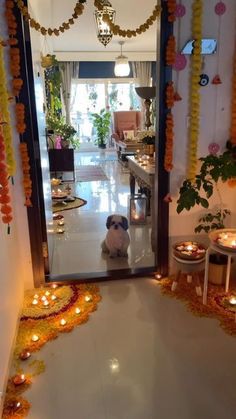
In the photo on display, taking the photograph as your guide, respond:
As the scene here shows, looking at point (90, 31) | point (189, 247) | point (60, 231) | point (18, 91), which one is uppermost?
point (90, 31)

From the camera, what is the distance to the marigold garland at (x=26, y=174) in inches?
91.7

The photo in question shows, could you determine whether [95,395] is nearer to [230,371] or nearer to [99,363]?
[99,363]

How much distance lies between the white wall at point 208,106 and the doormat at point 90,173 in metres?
3.83

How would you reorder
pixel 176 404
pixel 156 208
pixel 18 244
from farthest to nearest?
pixel 156 208 → pixel 18 244 → pixel 176 404

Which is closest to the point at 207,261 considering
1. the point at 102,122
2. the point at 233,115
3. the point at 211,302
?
the point at 211,302

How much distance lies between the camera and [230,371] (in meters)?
1.80

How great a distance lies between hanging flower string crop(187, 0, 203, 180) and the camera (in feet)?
7.45

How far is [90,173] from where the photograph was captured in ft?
22.9

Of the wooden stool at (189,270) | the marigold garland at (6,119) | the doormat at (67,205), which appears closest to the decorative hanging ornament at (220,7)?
the marigold garland at (6,119)

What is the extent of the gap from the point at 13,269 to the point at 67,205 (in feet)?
8.70

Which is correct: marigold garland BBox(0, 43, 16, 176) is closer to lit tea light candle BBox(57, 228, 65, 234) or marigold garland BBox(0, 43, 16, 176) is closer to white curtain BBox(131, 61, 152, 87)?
lit tea light candle BBox(57, 228, 65, 234)

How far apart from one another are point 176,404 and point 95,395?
1.30 ft

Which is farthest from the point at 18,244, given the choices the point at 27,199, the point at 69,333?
the point at 69,333

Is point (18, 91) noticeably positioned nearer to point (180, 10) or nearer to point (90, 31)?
point (180, 10)
